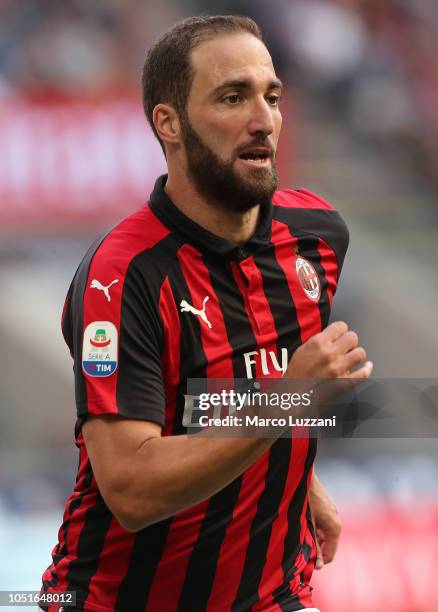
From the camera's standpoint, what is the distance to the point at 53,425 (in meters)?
6.60

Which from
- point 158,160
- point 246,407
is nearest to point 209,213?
point 246,407

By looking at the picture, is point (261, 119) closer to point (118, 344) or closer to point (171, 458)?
point (118, 344)

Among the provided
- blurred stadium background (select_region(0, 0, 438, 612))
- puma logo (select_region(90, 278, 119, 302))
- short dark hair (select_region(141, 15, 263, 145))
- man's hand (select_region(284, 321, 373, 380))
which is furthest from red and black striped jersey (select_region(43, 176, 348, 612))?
blurred stadium background (select_region(0, 0, 438, 612))

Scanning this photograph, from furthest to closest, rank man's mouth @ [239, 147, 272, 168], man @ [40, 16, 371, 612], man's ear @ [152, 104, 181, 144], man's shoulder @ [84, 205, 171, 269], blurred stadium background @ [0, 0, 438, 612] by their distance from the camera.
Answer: blurred stadium background @ [0, 0, 438, 612] < man's ear @ [152, 104, 181, 144] < man's mouth @ [239, 147, 272, 168] < man's shoulder @ [84, 205, 171, 269] < man @ [40, 16, 371, 612]

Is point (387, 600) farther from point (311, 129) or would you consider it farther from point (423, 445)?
point (311, 129)

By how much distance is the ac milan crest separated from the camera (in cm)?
265

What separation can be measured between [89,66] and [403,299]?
235cm

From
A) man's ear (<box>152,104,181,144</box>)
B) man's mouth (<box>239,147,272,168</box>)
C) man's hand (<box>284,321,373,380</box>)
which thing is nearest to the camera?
man's hand (<box>284,321,373,380</box>)

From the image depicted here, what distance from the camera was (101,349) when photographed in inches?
88.8

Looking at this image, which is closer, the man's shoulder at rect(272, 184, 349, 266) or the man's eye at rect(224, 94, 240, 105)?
the man's eye at rect(224, 94, 240, 105)

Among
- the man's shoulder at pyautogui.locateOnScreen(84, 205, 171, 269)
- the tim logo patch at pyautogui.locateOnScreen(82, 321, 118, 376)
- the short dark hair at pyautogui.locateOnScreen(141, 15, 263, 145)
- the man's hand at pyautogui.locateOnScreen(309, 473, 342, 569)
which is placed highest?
the short dark hair at pyautogui.locateOnScreen(141, 15, 263, 145)

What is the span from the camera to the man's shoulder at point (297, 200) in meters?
2.85

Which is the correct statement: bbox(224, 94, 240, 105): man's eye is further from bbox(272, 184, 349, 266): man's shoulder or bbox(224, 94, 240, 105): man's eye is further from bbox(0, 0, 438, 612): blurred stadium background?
bbox(0, 0, 438, 612): blurred stadium background

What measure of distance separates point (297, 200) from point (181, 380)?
0.76 metres
